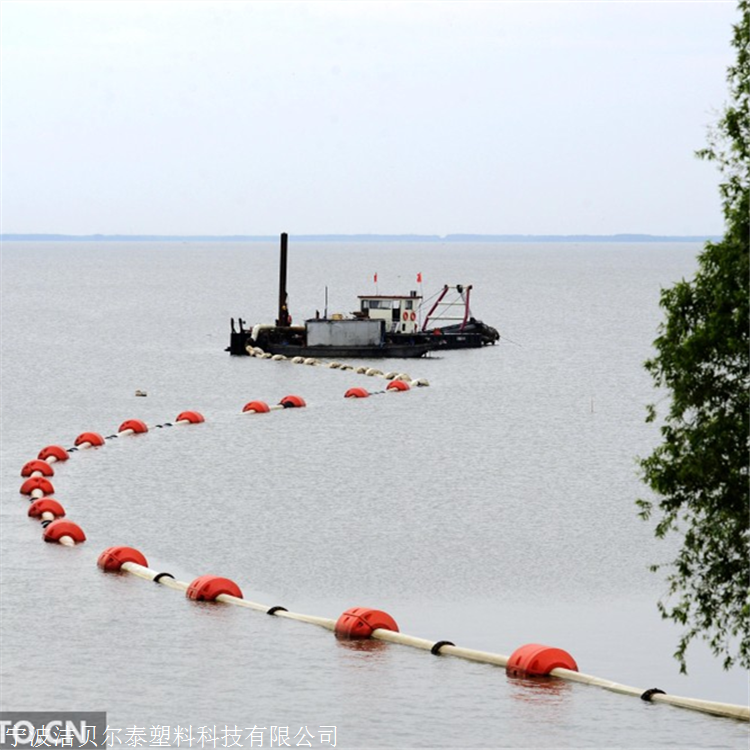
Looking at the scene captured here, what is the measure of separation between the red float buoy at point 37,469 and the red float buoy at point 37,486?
2.48 m

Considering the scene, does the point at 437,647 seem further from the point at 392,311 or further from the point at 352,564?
the point at 392,311

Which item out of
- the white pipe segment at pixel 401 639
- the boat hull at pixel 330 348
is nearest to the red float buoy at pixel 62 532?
the white pipe segment at pixel 401 639

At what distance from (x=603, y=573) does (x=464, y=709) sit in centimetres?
1071

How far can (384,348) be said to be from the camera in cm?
8088

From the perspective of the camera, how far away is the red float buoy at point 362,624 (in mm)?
25625

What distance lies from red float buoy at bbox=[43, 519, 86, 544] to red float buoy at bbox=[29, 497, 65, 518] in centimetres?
224

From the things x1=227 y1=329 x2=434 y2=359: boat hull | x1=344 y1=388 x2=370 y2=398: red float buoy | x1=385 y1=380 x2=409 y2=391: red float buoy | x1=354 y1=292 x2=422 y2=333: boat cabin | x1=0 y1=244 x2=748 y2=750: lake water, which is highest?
x1=354 y1=292 x2=422 y2=333: boat cabin

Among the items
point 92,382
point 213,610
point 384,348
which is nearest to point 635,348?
point 384,348

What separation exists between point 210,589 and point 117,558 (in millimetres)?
3468

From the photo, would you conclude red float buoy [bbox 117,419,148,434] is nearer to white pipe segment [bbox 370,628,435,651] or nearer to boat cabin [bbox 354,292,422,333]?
boat cabin [bbox 354,292,422,333]

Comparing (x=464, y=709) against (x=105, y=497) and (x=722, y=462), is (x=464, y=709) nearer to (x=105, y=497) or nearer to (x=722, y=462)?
(x=722, y=462)

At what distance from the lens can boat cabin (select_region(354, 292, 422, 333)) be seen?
80.9 meters

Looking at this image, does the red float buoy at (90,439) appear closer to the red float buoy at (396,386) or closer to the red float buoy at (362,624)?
the red float buoy at (396,386)

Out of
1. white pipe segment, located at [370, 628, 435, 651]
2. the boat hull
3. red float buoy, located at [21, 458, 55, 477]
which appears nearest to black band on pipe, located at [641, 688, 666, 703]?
white pipe segment, located at [370, 628, 435, 651]
